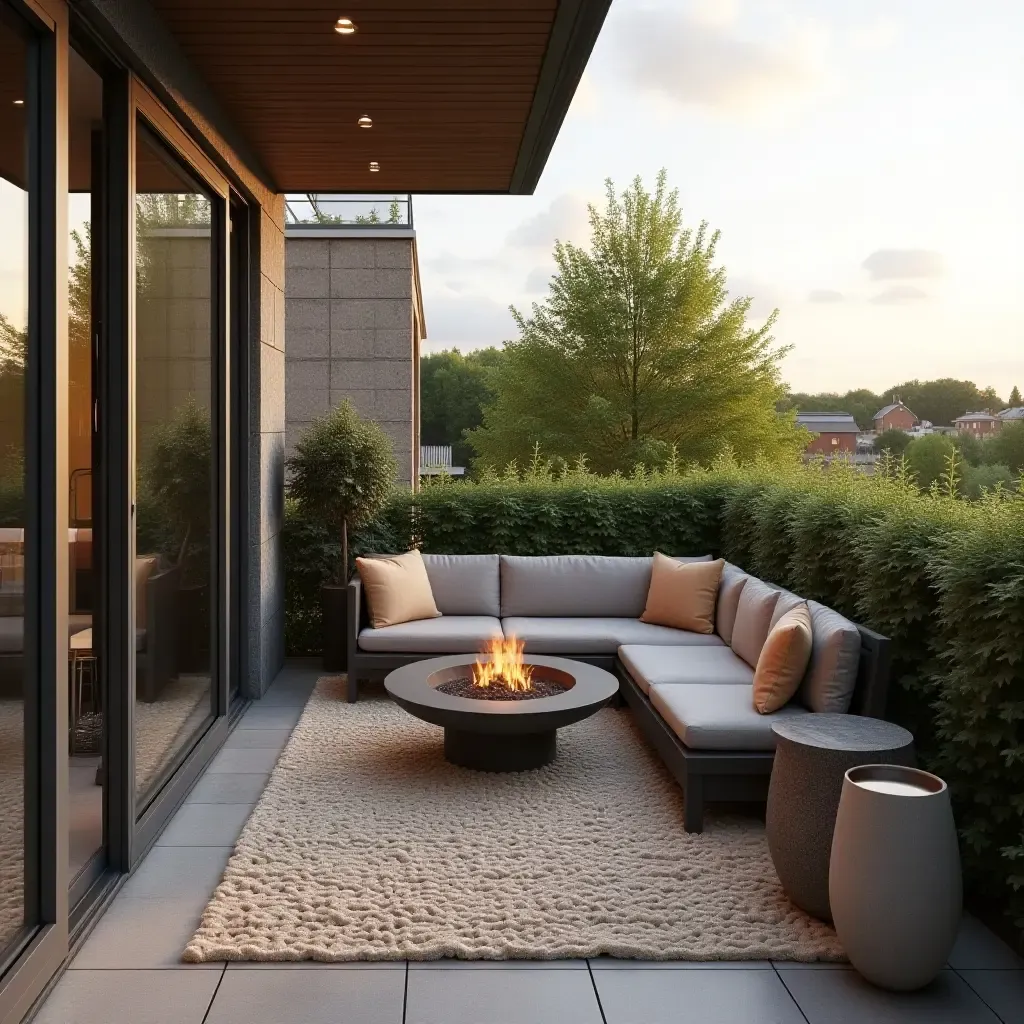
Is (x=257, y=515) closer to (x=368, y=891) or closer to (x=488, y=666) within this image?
(x=488, y=666)

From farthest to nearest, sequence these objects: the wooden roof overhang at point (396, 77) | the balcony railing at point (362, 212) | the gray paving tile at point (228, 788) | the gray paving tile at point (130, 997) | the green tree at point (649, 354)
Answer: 1. the green tree at point (649, 354)
2. the balcony railing at point (362, 212)
3. the gray paving tile at point (228, 788)
4. the wooden roof overhang at point (396, 77)
5. the gray paving tile at point (130, 997)

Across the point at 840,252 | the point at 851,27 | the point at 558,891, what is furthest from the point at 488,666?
the point at 840,252

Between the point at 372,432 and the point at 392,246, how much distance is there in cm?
506

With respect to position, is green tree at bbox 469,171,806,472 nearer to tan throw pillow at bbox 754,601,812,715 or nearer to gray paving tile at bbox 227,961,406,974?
tan throw pillow at bbox 754,601,812,715

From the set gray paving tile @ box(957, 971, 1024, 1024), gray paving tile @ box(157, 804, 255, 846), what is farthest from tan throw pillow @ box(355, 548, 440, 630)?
gray paving tile @ box(957, 971, 1024, 1024)

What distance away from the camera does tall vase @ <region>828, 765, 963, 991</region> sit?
2893mm

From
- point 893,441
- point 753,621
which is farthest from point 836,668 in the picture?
point 893,441

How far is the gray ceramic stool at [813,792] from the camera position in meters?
3.37

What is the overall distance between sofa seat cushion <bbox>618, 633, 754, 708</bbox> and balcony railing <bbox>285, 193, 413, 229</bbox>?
23.1 ft

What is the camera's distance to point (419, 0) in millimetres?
3783

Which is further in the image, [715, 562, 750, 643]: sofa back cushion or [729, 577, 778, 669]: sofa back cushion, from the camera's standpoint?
[715, 562, 750, 643]: sofa back cushion

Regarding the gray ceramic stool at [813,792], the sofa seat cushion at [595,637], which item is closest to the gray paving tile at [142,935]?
the gray ceramic stool at [813,792]

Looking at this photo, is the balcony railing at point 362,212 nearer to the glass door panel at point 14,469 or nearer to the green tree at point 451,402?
the glass door panel at point 14,469

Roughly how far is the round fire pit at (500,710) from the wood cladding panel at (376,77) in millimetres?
2818
